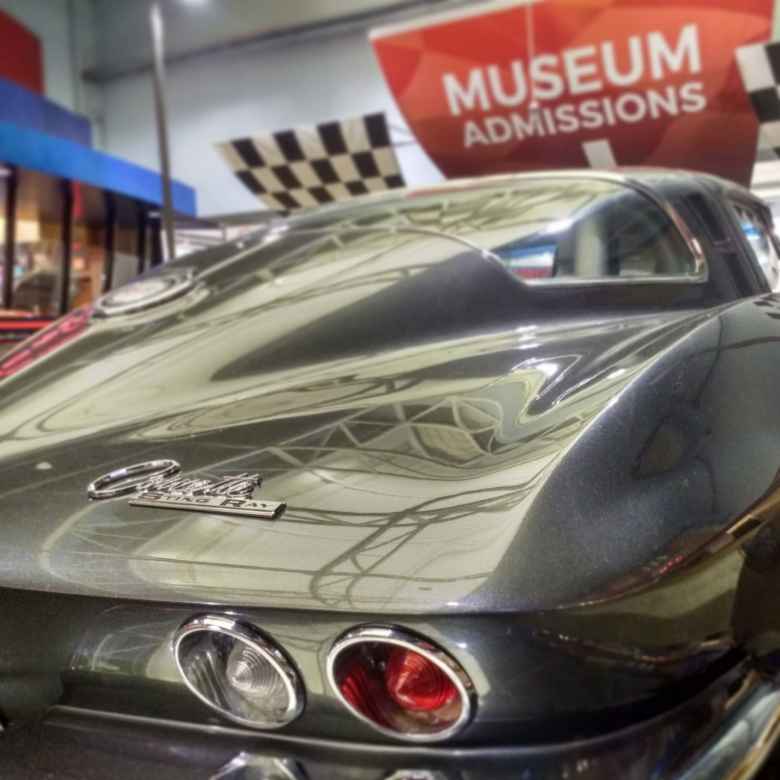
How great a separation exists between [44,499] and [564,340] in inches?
26.5

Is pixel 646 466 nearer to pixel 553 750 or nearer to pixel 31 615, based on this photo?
pixel 553 750

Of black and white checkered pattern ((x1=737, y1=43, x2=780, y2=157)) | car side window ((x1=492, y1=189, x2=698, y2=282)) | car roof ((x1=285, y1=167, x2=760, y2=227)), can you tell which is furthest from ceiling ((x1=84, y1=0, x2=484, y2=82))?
car side window ((x1=492, y1=189, x2=698, y2=282))

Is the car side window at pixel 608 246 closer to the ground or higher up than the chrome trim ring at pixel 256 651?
higher up

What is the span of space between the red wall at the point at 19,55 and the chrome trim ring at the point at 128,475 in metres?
11.7

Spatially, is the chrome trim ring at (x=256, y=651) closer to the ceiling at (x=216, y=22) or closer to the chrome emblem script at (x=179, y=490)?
the chrome emblem script at (x=179, y=490)

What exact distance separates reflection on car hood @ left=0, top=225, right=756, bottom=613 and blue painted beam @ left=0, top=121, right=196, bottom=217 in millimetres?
6461

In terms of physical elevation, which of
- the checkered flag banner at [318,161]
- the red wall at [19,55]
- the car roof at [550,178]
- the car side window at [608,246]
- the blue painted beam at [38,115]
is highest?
the red wall at [19,55]

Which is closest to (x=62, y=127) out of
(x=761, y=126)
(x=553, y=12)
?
(x=553, y=12)

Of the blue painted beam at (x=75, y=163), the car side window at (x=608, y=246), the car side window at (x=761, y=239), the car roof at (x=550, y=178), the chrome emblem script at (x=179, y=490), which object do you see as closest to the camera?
the chrome emblem script at (x=179, y=490)

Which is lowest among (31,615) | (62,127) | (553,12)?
(31,615)

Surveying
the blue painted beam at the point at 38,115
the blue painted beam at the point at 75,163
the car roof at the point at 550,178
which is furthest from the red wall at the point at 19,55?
the car roof at the point at 550,178

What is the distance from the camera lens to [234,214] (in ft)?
37.4

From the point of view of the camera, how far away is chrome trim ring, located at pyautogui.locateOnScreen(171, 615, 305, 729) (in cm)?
68

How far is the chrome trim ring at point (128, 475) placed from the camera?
862mm
